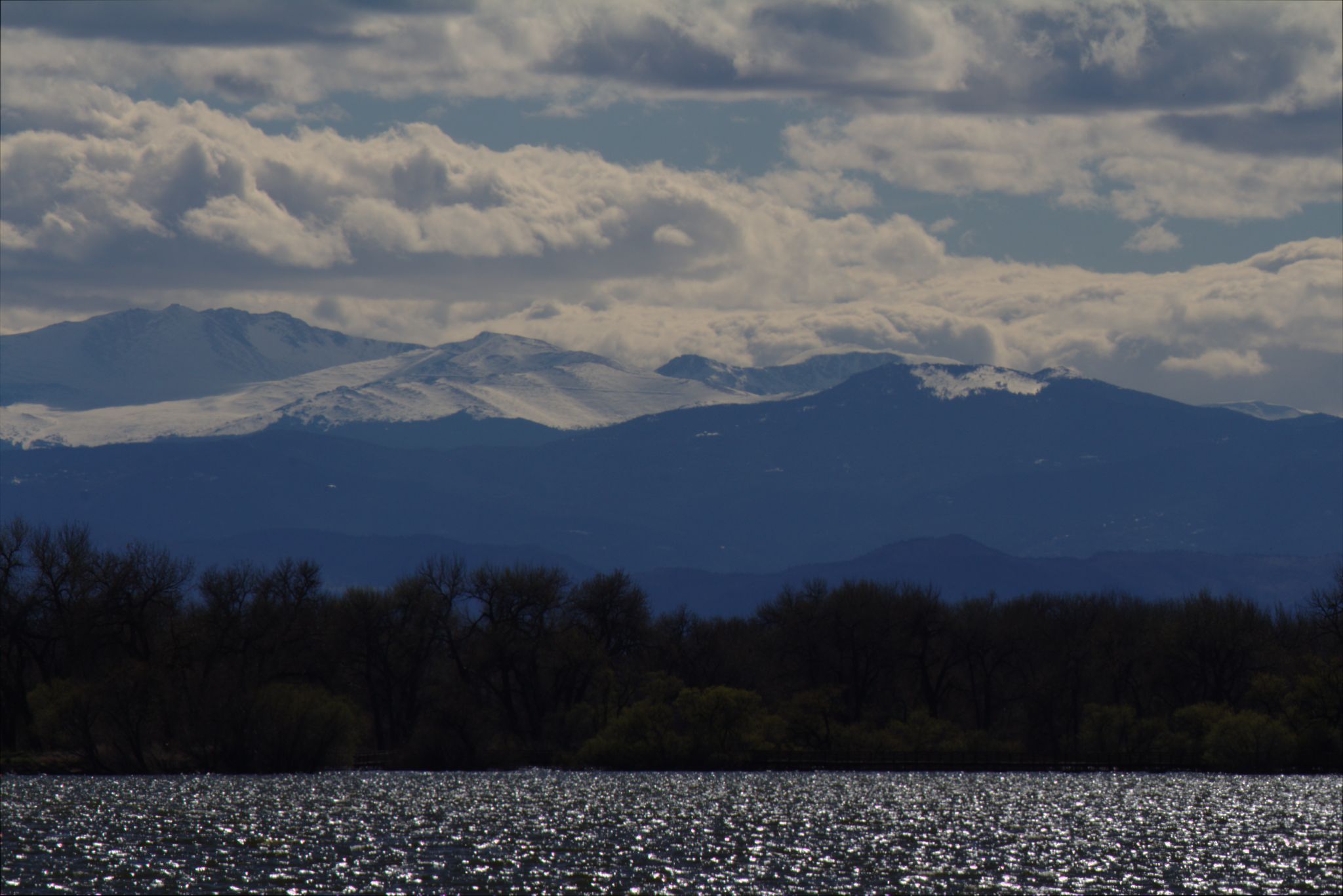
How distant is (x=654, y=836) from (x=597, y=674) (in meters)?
57.1

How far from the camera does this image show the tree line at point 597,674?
112000 mm

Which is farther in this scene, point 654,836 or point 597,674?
point 597,674

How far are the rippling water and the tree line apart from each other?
241 inches

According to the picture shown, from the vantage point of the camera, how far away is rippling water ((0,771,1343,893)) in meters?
63.0

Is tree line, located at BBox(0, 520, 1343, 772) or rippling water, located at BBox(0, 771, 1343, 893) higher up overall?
tree line, located at BBox(0, 520, 1343, 772)

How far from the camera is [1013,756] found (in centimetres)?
13150

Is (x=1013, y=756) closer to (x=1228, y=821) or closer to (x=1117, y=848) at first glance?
(x=1228, y=821)

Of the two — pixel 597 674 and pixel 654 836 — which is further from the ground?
pixel 597 674

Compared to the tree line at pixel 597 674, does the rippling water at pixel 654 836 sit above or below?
below

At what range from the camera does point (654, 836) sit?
76.8m

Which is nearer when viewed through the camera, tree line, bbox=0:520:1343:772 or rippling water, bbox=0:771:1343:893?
rippling water, bbox=0:771:1343:893

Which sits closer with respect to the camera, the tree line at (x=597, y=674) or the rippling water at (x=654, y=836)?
the rippling water at (x=654, y=836)

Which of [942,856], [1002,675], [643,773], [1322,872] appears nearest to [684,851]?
[942,856]

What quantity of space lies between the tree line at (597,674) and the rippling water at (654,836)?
612cm
